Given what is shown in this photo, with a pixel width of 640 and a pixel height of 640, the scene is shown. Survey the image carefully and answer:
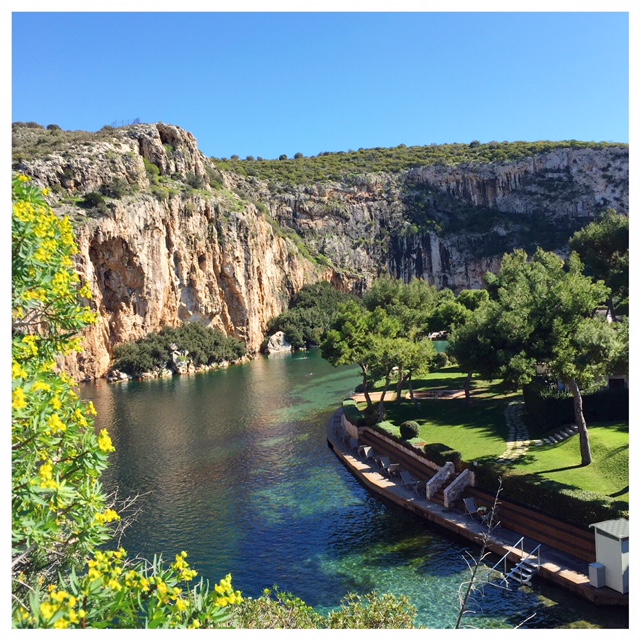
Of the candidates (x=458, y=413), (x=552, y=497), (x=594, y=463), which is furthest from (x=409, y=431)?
(x=552, y=497)

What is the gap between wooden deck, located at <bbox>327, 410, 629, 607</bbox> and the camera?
1211cm

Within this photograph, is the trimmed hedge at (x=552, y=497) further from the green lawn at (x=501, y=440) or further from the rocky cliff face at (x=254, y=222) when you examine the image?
the rocky cliff face at (x=254, y=222)

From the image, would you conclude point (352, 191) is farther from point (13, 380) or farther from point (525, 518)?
point (13, 380)

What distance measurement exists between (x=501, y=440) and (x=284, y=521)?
889 cm

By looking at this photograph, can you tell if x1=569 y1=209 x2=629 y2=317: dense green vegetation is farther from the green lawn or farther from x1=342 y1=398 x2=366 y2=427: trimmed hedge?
x1=342 y1=398 x2=366 y2=427: trimmed hedge

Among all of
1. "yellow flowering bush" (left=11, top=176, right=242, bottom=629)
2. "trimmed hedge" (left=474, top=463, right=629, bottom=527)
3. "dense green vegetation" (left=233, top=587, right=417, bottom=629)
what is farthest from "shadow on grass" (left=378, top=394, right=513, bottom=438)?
"yellow flowering bush" (left=11, top=176, right=242, bottom=629)

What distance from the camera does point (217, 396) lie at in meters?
41.2

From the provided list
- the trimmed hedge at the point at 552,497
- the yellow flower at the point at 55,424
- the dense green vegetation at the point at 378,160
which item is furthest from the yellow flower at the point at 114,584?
the dense green vegetation at the point at 378,160

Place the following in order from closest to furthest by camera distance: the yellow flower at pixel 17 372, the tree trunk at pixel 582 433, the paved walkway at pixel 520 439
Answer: the yellow flower at pixel 17 372
the tree trunk at pixel 582 433
the paved walkway at pixel 520 439

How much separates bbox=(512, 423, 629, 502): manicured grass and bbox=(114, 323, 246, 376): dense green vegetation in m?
45.8

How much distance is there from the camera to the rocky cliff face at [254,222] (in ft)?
183

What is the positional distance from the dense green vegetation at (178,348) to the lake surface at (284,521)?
20828 mm

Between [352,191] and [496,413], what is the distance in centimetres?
8469
